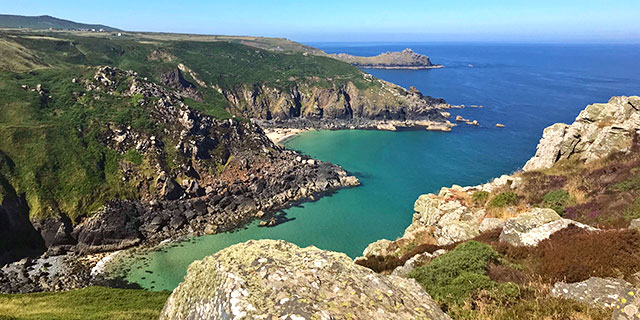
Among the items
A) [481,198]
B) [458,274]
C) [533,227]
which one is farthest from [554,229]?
[481,198]

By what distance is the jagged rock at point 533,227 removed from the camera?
1411 cm

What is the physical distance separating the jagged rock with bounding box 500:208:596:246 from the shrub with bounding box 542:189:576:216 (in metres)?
4.81

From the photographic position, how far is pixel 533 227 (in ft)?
49.7

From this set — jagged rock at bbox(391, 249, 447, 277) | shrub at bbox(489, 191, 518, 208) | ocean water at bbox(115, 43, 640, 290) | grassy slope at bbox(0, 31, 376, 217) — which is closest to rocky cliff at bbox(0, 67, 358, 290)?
grassy slope at bbox(0, 31, 376, 217)

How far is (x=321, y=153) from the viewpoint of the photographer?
9369 cm

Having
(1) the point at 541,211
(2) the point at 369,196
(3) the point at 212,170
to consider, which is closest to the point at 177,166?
(3) the point at 212,170

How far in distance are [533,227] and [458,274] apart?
18.5 ft

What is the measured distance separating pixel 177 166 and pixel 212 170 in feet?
22.5

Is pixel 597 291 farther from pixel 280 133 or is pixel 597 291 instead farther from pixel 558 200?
pixel 280 133

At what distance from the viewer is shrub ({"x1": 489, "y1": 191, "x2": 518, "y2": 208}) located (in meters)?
23.2

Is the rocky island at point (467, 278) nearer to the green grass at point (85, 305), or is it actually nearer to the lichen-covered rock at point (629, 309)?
the lichen-covered rock at point (629, 309)

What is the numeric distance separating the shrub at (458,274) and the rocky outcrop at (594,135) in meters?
20.3

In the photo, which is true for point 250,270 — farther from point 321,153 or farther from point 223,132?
point 321,153

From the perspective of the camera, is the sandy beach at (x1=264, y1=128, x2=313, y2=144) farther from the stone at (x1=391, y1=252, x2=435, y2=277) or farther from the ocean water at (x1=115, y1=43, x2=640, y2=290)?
the stone at (x1=391, y1=252, x2=435, y2=277)
